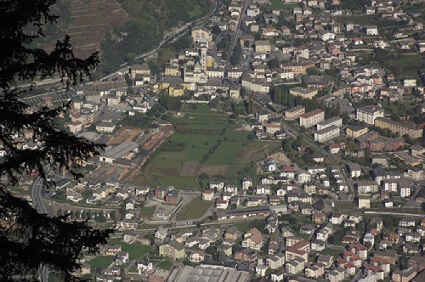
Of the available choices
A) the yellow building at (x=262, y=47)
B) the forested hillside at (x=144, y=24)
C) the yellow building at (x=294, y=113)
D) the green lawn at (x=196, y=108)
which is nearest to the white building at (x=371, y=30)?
the yellow building at (x=262, y=47)

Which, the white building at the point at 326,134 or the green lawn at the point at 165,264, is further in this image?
the white building at the point at 326,134

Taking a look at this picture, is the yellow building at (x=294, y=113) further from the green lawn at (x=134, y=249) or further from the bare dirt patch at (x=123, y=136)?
the green lawn at (x=134, y=249)

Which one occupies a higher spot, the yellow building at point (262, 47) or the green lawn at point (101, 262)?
the yellow building at point (262, 47)

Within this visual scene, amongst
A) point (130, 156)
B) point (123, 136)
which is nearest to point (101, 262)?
point (130, 156)

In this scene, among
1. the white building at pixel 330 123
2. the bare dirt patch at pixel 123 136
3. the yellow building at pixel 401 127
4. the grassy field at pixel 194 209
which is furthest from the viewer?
the white building at pixel 330 123

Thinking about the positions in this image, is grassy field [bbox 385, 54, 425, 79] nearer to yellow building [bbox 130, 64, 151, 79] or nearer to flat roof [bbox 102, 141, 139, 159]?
yellow building [bbox 130, 64, 151, 79]

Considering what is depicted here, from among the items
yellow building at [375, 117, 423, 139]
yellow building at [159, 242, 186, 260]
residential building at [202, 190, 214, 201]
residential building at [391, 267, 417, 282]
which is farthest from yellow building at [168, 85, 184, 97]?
residential building at [391, 267, 417, 282]

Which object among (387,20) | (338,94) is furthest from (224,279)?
(387,20)

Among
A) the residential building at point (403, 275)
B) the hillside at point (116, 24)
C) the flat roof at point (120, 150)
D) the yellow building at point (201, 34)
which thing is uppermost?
the hillside at point (116, 24)
